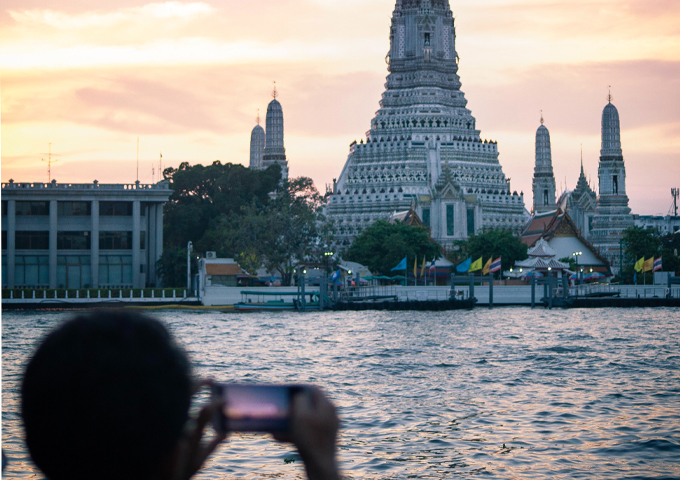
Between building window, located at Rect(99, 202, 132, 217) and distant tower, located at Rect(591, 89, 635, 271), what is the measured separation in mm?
54243

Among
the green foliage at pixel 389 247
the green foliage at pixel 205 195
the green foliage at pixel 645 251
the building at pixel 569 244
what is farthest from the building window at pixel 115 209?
the green foliage at pixel 645 251

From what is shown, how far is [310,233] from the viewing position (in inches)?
2968

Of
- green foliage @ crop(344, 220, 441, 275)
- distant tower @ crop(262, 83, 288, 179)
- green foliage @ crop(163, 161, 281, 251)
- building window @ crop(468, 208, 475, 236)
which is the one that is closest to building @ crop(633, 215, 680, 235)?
distant tower @ crop(262, 83, 288, 179)

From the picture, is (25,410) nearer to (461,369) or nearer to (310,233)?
(461,369)

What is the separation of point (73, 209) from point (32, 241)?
3.76 m

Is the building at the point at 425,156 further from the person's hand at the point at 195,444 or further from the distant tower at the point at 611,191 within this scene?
the person's hand at the point at 195,444

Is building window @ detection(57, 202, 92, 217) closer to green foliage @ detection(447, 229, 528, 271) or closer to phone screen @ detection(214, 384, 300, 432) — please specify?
green foliage @ detection(447, 229, 528, 271)

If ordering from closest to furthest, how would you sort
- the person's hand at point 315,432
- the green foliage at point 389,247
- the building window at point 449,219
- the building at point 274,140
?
1. the person's hand at point 315,432
2. the green foliage at point 389,247
3. the building window at point 449,219
4. the building at point 274,140

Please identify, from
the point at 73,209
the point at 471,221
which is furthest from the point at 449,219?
the point at 73,209

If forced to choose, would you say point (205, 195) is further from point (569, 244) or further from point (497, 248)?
point (569, 244)

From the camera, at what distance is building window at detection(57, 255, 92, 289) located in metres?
73.8

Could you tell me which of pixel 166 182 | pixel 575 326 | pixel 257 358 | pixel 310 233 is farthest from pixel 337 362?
pixel 166 182

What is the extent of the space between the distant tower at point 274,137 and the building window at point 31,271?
184ft

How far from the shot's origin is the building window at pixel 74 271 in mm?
73812
